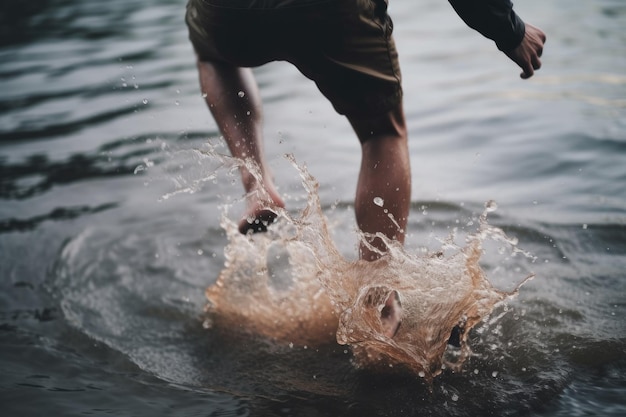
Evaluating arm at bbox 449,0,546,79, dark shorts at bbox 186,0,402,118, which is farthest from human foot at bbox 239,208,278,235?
arm at bbox 449,0,546,79

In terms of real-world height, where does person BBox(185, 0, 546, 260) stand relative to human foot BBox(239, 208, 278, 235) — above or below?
above

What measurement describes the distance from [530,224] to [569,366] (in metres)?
1.11

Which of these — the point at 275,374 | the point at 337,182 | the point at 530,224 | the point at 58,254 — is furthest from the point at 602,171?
the point at 58,254

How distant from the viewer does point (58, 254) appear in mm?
3141

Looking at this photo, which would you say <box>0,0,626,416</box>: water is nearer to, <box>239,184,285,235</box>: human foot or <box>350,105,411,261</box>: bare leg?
<box>239,184,285,235</box>: human foot

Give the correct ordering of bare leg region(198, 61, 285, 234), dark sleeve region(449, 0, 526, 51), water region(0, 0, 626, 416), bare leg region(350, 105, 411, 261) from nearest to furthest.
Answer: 1. dark sleeve region(449, 0, 526, 51)
2. water region(0, 0, 626, 416)
3. bare leg region(350, 105, 411, 261)
4. bare leg region(198, 61, 285, 234)

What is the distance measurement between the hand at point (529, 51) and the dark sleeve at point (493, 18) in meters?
0.05

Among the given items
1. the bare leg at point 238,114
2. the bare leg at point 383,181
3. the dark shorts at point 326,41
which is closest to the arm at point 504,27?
the dark shorts at point 326,41

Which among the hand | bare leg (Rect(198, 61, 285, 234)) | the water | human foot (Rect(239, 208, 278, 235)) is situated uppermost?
the hand

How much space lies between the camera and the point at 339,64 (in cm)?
210

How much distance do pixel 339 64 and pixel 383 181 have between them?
38 cm

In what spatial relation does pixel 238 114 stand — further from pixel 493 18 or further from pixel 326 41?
pixel 493 18

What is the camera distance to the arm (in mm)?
1998

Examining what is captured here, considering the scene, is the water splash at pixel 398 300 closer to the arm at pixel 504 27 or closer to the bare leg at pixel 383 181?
the bare leg at pixel 383 181
